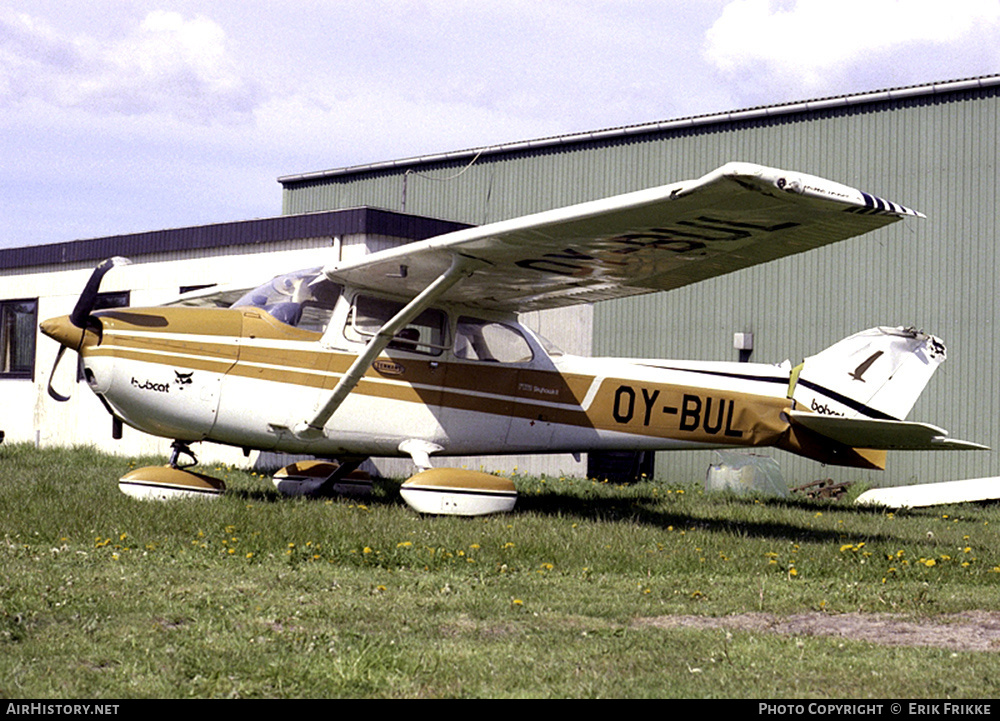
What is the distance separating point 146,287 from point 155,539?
427 inches

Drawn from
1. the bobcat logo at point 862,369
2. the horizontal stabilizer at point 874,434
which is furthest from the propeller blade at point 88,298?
the bobcat logo at point 862,369

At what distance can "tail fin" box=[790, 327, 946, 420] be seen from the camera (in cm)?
1209

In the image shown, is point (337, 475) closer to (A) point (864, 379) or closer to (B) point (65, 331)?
(B) point (65, 331)

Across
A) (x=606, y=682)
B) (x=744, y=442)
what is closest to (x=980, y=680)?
(x=606, y=682)

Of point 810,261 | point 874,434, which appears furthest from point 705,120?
point 874,434

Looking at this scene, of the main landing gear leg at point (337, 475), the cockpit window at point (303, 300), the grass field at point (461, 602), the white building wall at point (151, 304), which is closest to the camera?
the grass field at point (461, 602)

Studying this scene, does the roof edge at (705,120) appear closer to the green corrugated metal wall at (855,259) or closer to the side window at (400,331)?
the green corrugated metal wall at (855,259)

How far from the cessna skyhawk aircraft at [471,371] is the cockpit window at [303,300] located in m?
0.01

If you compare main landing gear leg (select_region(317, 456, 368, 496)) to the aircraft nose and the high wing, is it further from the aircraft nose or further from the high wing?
the aircraft nose

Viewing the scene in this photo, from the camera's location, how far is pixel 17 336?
2017 cm

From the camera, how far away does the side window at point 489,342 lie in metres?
10.8

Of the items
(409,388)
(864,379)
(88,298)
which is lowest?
(409,388)

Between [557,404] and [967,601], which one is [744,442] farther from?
[967,601]

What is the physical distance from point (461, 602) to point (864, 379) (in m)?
7.63
